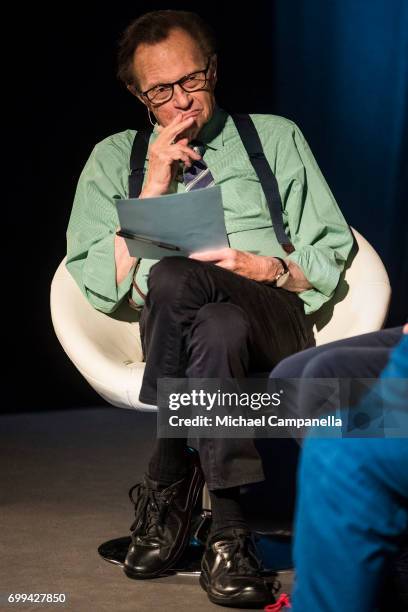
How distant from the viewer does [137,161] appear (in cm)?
264

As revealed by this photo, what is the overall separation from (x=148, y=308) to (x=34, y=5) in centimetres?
206

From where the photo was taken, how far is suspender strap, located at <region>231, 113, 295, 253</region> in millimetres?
2527

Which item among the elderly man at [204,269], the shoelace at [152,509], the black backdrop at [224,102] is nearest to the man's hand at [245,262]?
the elderly man at [204,269]

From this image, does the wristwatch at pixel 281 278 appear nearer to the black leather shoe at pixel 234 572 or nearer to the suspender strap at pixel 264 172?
the suspender strap at pixel 264 172

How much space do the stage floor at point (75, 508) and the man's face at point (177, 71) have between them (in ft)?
3.31

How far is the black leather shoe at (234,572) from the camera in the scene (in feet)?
6.43

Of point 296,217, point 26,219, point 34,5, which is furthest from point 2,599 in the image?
point 34,5

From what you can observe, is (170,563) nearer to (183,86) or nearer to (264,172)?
(264,172)

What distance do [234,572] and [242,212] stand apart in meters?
0.91

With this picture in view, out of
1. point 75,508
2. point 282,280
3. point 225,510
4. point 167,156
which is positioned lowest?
point 75,508

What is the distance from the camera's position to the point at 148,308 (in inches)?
86.6

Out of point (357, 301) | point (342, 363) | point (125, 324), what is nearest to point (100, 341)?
point (125, 324)

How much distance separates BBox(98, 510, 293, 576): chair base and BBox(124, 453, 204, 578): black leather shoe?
5 centimetres

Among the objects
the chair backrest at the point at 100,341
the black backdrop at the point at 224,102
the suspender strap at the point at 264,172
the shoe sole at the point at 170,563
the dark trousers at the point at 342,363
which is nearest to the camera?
the dark trousers at the point at 342,363
